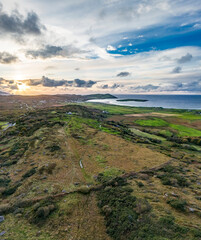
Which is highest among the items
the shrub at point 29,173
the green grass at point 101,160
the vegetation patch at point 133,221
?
the vegetation patch at point 133,221

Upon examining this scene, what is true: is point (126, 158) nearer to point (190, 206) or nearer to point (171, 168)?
point (171, 168)

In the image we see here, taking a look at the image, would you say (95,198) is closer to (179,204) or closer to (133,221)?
(133,221)

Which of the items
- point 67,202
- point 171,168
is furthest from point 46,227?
point 171,168

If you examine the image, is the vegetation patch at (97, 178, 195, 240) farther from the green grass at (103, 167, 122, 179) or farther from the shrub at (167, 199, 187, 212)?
the green grass at (103, 167, 122, 179)

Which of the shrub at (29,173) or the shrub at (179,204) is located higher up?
the shrub at (179,204)

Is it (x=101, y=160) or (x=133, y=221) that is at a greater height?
(x=133, y=221)

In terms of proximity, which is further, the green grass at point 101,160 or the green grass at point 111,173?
the green grass at point 101,160

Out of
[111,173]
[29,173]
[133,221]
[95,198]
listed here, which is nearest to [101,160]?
[111,173]

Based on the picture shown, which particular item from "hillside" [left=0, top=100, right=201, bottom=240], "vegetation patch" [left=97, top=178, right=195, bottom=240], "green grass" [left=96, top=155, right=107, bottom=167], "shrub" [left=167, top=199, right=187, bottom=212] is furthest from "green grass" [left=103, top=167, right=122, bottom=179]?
"shrub" [left=167, top=199, right=187, bottom=212]

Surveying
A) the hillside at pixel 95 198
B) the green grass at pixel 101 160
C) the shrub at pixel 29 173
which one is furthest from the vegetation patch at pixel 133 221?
→ the shrub at pixel 29 173

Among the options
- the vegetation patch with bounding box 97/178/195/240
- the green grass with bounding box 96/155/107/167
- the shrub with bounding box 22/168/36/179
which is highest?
the vegetation patch with bounding box 97/178/195/240

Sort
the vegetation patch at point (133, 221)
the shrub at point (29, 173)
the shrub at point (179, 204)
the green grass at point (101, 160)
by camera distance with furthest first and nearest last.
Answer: the green grass at point (101, 160) → the shrub at point (29, 173) → the shrub at point (179, 204) → the vegetation patch at point (133, 221)

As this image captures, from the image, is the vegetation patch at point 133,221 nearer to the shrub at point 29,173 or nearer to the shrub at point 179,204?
the shrub at point 179,204
